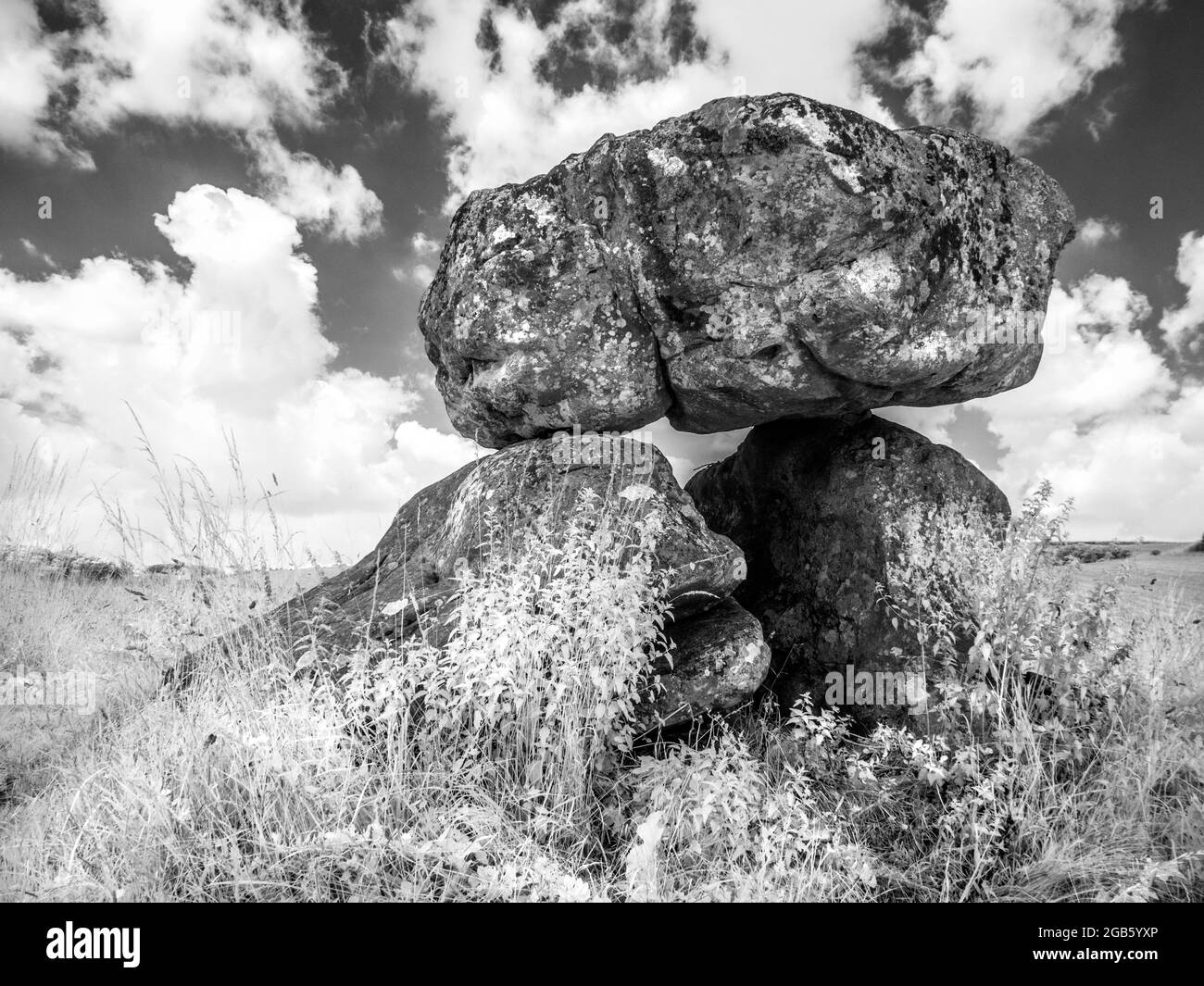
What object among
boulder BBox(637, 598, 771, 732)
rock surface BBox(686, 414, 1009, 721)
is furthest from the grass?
rock surface BBox(686, 414, 1009, 721)

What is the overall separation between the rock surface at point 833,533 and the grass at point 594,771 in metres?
0.62

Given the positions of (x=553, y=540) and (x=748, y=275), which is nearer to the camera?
(x=553, y=540)

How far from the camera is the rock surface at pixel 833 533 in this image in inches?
247

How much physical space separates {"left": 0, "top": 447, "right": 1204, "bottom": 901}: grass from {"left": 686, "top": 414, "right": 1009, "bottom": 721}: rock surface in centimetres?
62

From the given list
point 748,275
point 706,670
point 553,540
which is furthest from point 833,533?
point 553,540

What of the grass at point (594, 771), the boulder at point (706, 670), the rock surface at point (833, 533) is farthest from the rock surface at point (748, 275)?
the boulder at point (706, 670)

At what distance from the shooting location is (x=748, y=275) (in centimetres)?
554

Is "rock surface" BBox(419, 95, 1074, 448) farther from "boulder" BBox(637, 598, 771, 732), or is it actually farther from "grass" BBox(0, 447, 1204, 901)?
"boulder" BBox(637, 598, 771, 732)

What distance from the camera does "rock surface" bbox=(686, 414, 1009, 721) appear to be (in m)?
6.26

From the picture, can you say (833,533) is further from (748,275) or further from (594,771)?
(594,771)

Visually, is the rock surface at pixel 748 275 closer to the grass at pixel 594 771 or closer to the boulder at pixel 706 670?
the grass at pixel 594 771

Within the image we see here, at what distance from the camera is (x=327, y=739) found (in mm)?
4070

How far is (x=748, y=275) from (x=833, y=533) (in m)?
2.34

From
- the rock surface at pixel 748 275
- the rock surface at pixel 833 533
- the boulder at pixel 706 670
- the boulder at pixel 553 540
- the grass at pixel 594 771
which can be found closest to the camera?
the grass at pixel 594 771
